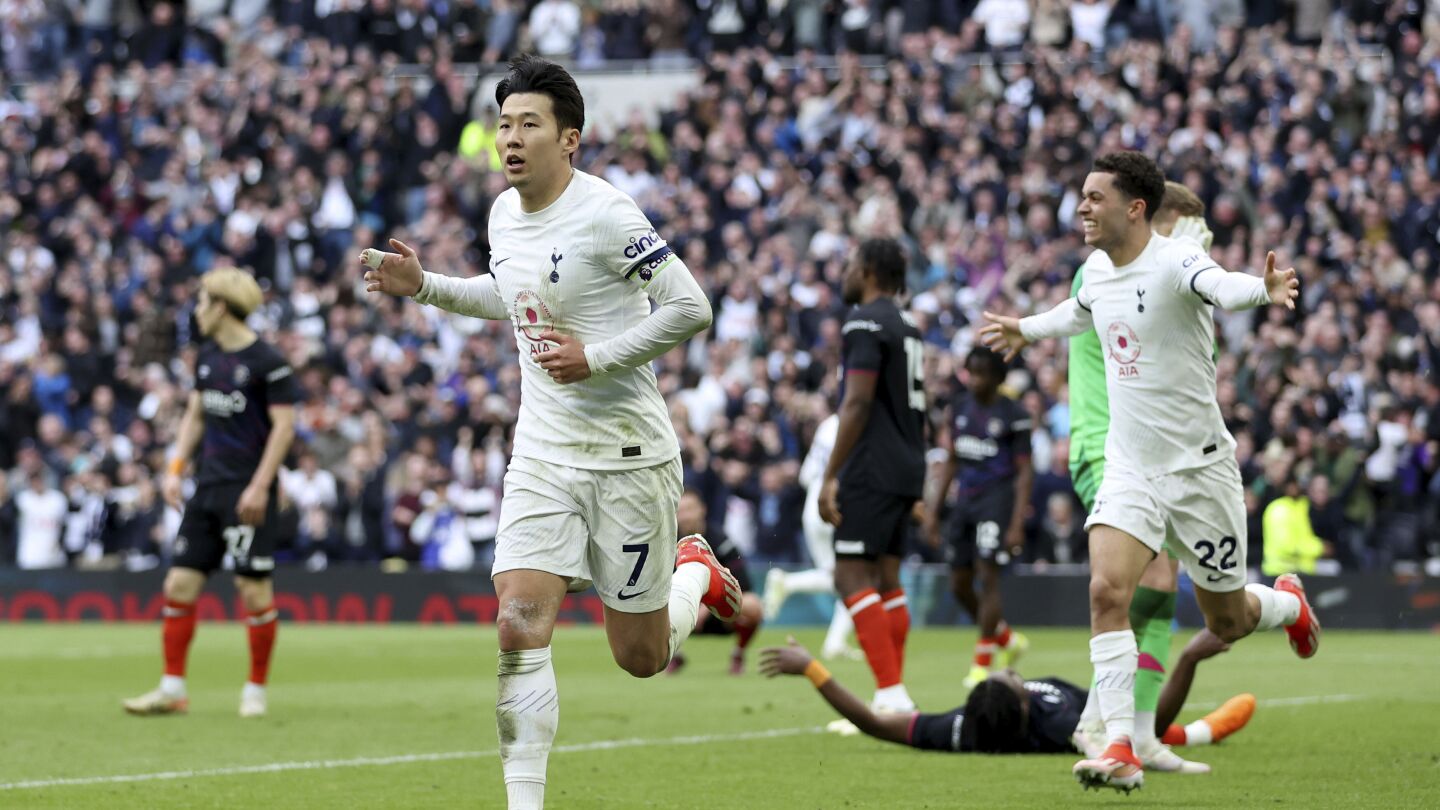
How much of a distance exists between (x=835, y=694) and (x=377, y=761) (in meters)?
2.19

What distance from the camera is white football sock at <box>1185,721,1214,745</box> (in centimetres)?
1023

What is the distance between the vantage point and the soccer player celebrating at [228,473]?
41.4 ft

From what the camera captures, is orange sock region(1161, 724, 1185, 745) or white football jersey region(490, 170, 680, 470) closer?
white football jersey region(490, 170, 680, 470)

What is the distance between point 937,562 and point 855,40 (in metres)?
9.55

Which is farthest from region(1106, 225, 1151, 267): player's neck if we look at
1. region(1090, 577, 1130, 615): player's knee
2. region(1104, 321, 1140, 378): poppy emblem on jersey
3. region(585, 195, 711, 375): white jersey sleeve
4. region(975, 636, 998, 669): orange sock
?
region(975, 636, 998, 669): orange sock

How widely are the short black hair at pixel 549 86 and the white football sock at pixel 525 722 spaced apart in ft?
6.04

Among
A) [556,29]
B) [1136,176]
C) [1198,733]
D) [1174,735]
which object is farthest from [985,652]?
[556,29]

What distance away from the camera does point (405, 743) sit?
11.0 meters

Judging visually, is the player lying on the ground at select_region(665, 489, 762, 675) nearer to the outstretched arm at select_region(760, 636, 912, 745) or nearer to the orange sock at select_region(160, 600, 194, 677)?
the orange sock at select_region(160, 600, 194, 677)

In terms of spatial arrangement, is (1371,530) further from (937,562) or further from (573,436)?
(573,436)

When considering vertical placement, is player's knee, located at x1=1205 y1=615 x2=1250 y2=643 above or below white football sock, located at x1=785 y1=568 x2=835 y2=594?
above

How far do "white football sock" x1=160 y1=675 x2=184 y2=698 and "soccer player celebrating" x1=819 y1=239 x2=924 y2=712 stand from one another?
412cm

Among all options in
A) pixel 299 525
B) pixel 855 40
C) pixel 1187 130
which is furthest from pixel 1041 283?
pixel 299 525

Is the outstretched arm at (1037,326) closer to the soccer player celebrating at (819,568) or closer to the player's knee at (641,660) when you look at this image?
the player's knee at (641,660)
